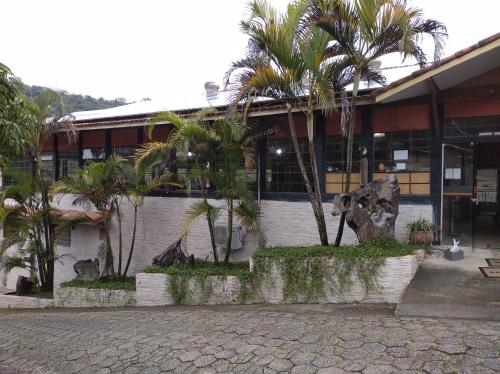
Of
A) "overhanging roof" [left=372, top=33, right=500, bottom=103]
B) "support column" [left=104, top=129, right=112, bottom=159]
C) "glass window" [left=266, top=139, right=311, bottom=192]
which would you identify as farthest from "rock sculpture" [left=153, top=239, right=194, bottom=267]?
"support column" [left=104, top=129, right=112, bottom=159]

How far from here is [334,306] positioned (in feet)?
22.0

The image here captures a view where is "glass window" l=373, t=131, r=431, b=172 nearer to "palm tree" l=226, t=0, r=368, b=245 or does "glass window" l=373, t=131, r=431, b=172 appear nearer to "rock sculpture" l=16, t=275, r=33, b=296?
"palm tree" l=226, t=0, r=368, b=245

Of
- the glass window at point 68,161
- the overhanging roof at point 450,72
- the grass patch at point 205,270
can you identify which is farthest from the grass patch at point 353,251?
the glass window at point 68,161

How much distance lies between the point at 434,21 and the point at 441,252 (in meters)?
4.08

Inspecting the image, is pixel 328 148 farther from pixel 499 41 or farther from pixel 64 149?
pixel 64 149

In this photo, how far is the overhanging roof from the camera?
7051 millimetres

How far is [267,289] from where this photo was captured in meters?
7.47

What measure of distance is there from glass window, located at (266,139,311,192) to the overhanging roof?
97.9 inches

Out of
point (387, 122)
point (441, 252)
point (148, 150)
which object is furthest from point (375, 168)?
point (148, 150)

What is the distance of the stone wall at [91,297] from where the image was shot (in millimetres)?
9102

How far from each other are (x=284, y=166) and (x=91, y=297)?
5.19m

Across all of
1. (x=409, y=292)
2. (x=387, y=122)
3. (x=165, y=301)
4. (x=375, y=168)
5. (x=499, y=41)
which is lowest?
(x=165, y=301)

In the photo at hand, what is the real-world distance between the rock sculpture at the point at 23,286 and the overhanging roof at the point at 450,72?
10.2 meters

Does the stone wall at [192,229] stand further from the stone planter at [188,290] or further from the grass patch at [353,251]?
the stone planter at [188,290]
